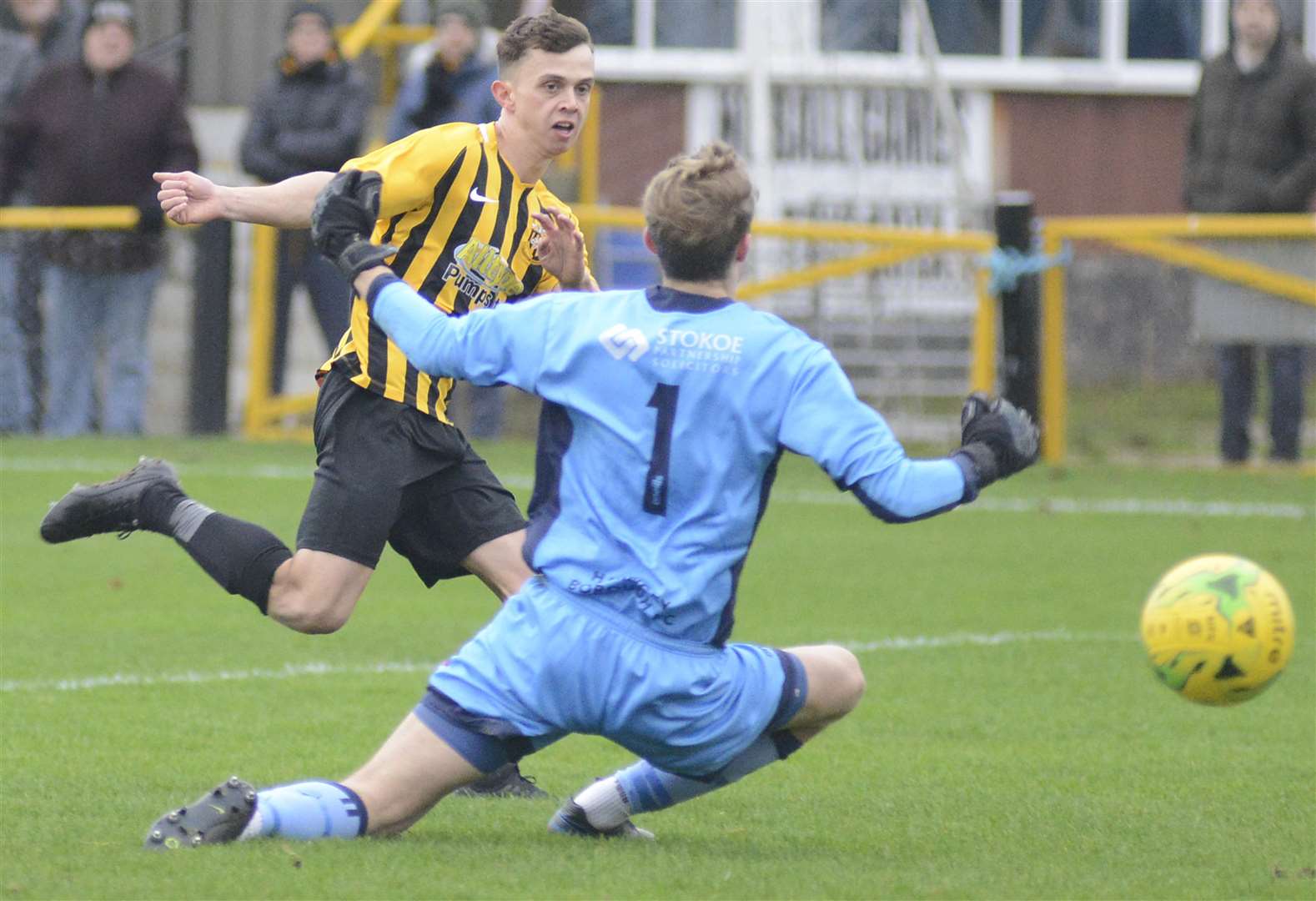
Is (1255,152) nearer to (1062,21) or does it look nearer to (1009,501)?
(1009,501)

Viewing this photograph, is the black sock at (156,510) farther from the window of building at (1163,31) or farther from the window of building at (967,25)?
the window of building at (1163,31)

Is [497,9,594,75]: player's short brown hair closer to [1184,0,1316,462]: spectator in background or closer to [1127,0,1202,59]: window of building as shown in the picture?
[1184,0,1316,462]: spectator in background

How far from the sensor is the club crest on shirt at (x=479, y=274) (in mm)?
5637

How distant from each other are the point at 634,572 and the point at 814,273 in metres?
10.1

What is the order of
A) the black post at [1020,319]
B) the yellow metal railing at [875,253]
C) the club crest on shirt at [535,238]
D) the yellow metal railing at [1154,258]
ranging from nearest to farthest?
the club crest on shirt at [535,238], the yellow metal railing at [1154,258], the black post at [1020,319], the yellow metal railing at [875,253]

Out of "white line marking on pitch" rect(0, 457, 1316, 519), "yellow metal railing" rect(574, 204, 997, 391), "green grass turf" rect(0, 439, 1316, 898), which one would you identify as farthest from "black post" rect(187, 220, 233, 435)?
"green grass turf" rect(0, 439, 1316, 898)

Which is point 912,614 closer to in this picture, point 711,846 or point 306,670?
point 306,670

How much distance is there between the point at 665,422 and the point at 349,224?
34.4 inches

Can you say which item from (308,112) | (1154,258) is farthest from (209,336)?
(1154,258)

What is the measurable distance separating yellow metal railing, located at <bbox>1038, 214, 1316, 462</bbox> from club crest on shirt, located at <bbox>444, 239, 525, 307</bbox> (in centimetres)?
847

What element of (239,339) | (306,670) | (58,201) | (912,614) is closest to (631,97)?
(239,339)

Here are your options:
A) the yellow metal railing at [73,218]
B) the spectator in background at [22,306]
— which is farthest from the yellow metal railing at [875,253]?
the spectator in background at [22,306]

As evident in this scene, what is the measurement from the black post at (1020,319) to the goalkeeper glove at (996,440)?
9117 mm

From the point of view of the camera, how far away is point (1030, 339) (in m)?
13.8
